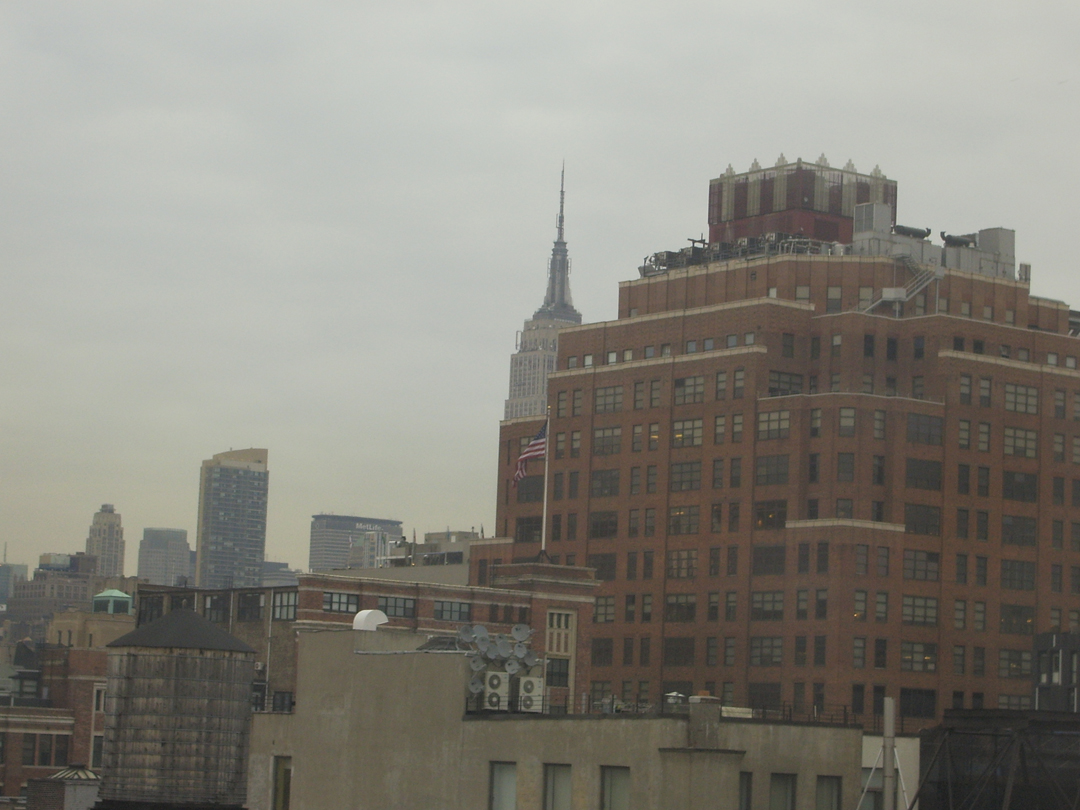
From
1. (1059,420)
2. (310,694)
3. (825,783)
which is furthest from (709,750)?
(1059,420)

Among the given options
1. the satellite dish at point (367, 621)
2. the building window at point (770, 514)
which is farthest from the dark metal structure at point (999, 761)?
the building window at point (770, 514)

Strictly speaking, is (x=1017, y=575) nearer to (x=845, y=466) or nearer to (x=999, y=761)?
(x=845, y=466)

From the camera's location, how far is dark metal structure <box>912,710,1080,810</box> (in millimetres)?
81688

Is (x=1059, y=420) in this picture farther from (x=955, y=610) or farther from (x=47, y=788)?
(x=47, y=788)

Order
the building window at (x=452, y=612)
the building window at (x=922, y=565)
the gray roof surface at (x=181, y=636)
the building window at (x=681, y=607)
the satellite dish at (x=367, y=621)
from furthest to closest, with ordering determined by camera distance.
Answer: the building window at (x=681, y=607) → the building window at (x=922, y=565) → the building window at (x=452, y=612) → the gray roof surface at (x=181, y=636) → the satellite dish at (x=367, y=621)

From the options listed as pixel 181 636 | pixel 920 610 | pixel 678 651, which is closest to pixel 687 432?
pixel 678 651

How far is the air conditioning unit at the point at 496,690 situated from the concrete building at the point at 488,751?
1253 mm

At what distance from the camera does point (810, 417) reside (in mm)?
184125

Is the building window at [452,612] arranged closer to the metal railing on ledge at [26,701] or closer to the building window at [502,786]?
the metal railing on ledge at [26,701]

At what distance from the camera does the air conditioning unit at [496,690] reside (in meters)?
90.6

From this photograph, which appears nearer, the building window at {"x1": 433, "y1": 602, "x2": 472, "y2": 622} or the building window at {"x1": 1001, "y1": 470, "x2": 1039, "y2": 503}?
the building window at {"x1": 433, "y1": 602, "x2": 472, "y2": 622}

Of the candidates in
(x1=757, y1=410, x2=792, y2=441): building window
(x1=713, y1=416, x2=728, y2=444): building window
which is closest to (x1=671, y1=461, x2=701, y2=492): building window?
(x1=713, y1=416, x2=728, y2=444): building window

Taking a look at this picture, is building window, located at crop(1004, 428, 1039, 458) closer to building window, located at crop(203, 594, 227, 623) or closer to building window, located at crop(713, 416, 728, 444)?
building window, located at crop(713, 416, 728, 444)

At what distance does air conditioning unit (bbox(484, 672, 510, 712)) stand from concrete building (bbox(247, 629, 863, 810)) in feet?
4.11
